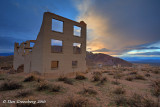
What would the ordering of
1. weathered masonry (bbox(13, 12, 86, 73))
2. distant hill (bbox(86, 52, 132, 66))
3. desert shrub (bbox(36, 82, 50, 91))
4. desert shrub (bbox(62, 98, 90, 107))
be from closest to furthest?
desert shrub (bbox(62, 98, 90, 107))
desert shrub (bbox(36, 82, 50, 91))
weathered masonry (bbox(13, 12, 86, 73))
distant hill (bbox(86, 52, 132, 66))

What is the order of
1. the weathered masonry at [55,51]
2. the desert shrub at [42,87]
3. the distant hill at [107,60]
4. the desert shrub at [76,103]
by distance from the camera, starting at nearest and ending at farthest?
the desert shrub at [76,103] → the desert shrub at [42,87] → the weathered masonry at [55,51] → the distant hill at [107,60]

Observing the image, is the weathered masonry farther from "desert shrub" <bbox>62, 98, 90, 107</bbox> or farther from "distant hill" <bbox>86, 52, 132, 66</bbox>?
A: "distant hill" <bbox>86, 52, 132, 66</bbox>

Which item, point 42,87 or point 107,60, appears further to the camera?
point 107,60

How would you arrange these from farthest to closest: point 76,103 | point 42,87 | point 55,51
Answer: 1. point 55,51
2. point 42,87
3. point 76,103

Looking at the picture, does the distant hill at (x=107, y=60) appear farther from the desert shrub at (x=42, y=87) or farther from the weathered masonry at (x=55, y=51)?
the desert shrub at (x=42, y=87)

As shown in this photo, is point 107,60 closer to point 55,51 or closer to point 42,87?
point 55,51

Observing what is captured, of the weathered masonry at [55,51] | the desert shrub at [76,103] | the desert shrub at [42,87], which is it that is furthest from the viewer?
the weathered masonry at [55,51]

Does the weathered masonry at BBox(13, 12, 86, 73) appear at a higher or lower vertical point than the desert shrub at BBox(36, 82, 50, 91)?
higher

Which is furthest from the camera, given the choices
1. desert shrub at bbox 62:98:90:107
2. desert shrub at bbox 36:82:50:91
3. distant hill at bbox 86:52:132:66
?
distant hill at bbox 86:52:132:66

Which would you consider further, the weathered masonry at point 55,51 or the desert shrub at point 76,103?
the weathered masonry at point 55,51

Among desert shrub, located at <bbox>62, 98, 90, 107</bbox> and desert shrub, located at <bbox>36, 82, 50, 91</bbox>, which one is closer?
desert shrub, located at <bbox>62, 98, 90, 107</bbox>

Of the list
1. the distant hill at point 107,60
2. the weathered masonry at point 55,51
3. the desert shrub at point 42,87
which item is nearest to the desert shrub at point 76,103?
the desert shrub at point 42,87

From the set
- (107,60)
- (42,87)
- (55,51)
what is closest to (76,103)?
(42,87)

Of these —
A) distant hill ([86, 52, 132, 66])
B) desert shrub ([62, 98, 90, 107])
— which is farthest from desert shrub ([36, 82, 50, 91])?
distant hill ([86, 52, 132, 66])
